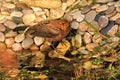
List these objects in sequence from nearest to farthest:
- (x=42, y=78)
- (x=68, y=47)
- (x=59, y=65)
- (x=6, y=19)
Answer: (x=42, y=78) → (x=59, y=65) → (x=68, y=47) → (x=6, y=19)

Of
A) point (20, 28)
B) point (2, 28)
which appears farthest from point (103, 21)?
point (2, 28)

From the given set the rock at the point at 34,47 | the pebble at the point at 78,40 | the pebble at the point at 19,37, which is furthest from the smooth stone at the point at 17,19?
the pebble at the point at 78,40

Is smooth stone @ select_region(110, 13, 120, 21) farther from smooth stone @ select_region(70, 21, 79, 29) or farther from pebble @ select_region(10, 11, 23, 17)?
pebble @ select_region(10, 11, 23, 17)

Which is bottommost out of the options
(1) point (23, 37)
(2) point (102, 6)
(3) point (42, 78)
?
(3) point (42, 78)

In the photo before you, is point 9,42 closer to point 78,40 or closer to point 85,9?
point 78,40

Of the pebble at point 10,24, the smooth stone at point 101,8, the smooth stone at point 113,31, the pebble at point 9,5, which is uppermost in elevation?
the pebble at point 9,5

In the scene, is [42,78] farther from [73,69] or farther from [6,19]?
[6,19]

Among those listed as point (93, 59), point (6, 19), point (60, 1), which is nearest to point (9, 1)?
point (6, 19)

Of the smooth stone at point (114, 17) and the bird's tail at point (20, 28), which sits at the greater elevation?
the smooth stone at point (114, 17)

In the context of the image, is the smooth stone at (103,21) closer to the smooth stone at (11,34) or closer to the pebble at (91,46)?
the pebble at (91,46)

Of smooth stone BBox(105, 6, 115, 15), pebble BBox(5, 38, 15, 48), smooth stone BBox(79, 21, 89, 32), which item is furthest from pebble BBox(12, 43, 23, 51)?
smooth stone BBox(105, 6, 115, 15)
